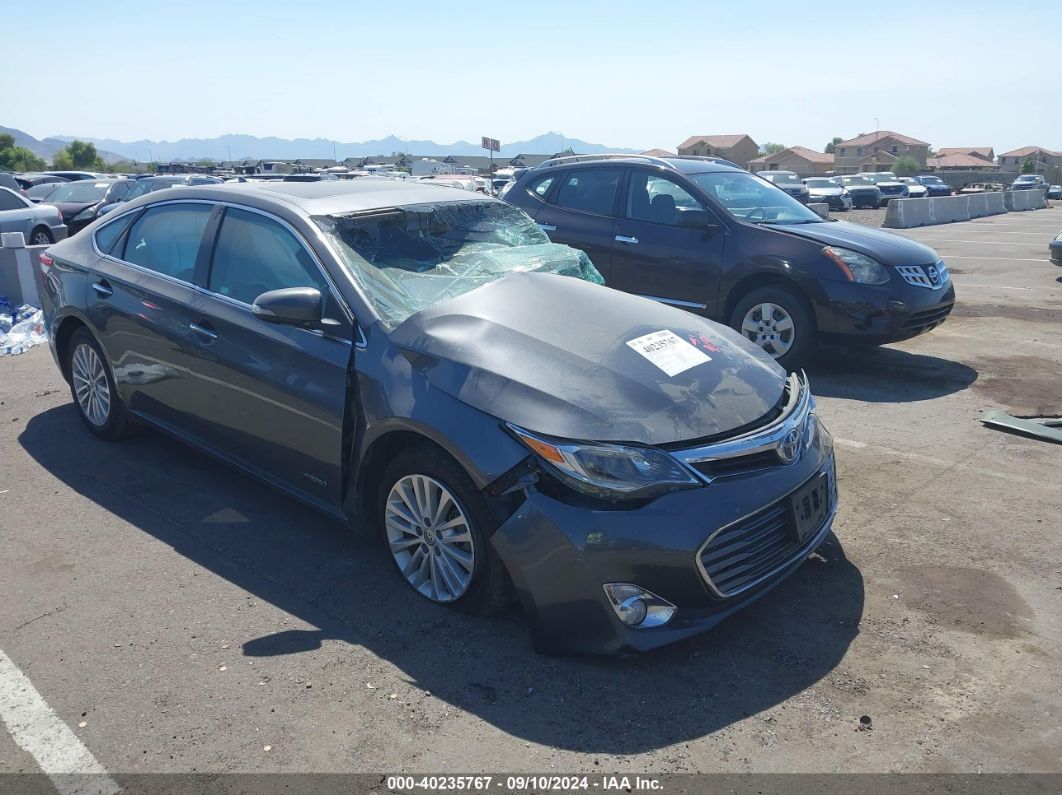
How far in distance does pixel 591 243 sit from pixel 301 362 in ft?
15.5

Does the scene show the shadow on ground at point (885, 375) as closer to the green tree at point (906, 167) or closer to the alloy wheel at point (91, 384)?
the alloy wheel at point (91, 384)

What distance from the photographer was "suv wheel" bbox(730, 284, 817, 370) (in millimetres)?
7551

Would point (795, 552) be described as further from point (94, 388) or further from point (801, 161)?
point (801, 161)

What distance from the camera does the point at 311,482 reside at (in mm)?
4297

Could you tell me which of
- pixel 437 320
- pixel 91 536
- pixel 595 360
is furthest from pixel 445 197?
pixel 91 536

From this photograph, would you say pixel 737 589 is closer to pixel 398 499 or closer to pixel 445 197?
pixel 398 499

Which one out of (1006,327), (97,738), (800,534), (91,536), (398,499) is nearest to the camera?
(97,738)

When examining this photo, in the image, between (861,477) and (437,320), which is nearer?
(437,320)

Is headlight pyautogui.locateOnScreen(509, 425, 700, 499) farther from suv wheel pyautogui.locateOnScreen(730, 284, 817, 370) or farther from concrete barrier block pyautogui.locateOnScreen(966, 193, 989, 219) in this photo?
concrete barrier block pyautogui.locateOnScreen(966, 193, 989, 219)

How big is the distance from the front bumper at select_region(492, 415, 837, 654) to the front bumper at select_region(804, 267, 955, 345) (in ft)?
14.5

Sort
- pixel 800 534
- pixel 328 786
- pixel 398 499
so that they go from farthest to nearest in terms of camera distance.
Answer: pixel 398 499
pixel 800 534
pixel 328 786

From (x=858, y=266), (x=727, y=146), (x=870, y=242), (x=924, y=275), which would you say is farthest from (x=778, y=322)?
(x=727, y=146)

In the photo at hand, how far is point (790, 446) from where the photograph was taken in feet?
12.2

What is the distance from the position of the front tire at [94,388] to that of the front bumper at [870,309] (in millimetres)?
5449
